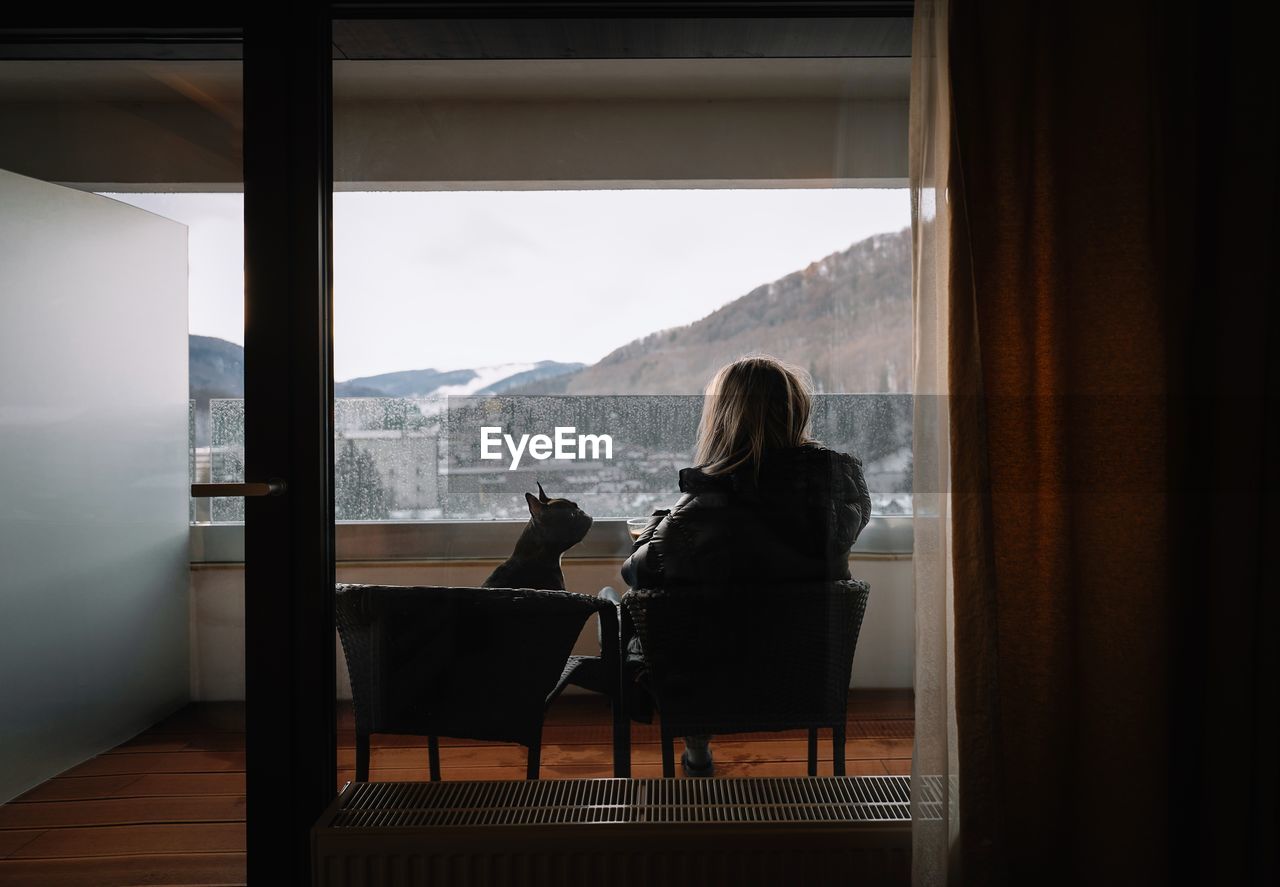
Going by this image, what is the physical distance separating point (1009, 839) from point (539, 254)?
156 centimetres

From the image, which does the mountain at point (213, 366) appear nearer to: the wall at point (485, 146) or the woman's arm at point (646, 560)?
the wall at point (485, 146)

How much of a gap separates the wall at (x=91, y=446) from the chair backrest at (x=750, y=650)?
106 centimetres

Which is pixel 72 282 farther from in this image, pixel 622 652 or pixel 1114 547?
pixel 1114 547

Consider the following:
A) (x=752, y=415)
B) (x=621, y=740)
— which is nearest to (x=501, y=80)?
(x=752, y=415)

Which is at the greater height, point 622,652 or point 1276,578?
point 1276,578

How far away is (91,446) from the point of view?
4.66 ft

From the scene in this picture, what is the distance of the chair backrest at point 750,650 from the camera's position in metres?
1.47

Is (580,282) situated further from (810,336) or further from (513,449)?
(810,336)

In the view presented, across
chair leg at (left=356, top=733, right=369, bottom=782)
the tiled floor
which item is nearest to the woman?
the tiled floor

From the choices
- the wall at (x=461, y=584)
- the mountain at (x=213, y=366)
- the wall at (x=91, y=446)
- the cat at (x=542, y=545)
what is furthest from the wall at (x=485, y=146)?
the wall at (x=461, y=584)

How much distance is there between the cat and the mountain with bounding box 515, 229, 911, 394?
0.87 feet

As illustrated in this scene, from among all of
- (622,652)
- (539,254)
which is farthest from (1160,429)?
(539,254)

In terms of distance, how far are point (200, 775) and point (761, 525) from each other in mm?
1392

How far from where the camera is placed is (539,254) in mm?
1435
